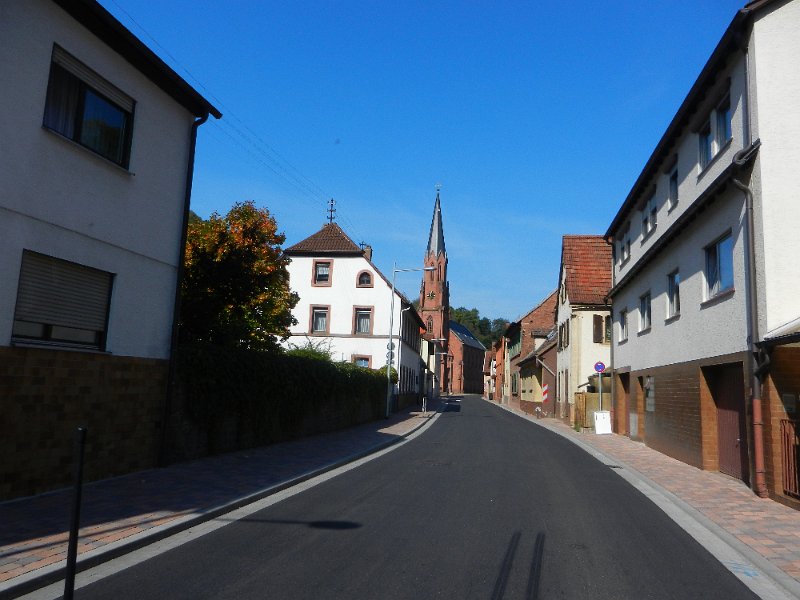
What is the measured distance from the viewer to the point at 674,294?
1605cm

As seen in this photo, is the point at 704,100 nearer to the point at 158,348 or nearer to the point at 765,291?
the point at 765,291

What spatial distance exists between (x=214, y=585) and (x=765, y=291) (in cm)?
909

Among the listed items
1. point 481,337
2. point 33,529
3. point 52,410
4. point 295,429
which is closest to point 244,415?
point 295,429

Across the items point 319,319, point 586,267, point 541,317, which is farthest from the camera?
point 541,317

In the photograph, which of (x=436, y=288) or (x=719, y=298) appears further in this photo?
(x=436, y=288)

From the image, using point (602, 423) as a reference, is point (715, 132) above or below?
above

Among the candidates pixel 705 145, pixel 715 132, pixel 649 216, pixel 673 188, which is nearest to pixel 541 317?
pixel 649 216

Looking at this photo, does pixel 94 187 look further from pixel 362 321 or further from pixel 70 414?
pixel 362 321

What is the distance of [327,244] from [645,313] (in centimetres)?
2615

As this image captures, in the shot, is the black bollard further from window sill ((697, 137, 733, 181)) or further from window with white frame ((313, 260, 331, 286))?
window with white frame ((313, 260, 331, 286))

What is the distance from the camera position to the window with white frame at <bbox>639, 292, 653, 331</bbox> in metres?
19.0

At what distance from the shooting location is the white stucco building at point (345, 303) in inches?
1617

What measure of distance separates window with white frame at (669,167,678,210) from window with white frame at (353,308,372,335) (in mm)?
26316

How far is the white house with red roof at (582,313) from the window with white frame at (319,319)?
49.5ft
